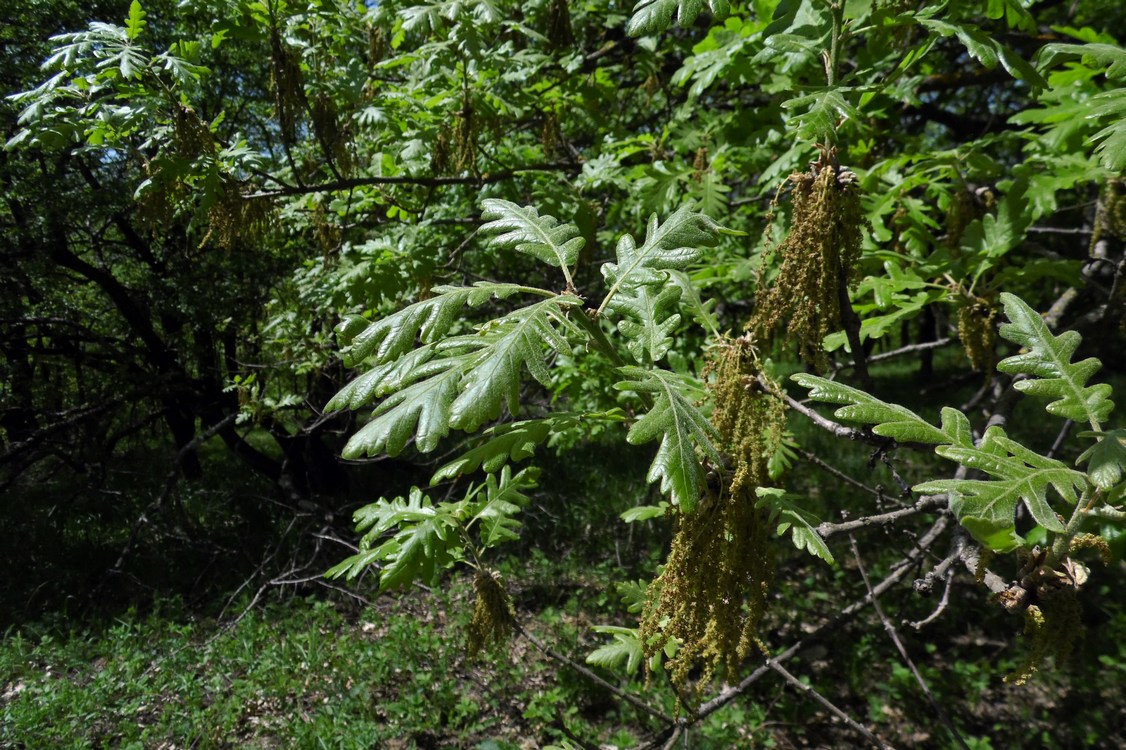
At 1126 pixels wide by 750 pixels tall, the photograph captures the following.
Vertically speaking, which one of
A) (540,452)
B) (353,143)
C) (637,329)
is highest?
(353,143)

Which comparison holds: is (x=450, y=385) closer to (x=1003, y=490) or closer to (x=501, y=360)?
(x=501, y=360)

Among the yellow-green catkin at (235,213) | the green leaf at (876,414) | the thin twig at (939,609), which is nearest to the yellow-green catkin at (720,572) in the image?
the green leaf at (876,414)

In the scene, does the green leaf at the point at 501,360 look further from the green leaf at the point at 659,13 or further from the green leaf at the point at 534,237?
the green leaf at the point at 659,13

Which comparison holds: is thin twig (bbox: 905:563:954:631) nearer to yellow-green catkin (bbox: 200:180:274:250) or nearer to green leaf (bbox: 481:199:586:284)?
green leaf (bbox: 481:199:586:284)

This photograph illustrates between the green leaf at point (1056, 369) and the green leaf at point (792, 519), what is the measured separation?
0.52 m

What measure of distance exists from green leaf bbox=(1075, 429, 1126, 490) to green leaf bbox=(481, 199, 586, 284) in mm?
989

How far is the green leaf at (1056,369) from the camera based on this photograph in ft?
4.10

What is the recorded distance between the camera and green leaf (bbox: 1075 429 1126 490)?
3.41ft

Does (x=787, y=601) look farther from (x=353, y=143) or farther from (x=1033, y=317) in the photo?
(x=353, y=143)

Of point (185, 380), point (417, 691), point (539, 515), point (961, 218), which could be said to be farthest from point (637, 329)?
point (185, 380)

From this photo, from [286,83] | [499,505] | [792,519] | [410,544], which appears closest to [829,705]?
[792,519]

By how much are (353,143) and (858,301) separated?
3023mm

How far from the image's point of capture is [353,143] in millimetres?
3941

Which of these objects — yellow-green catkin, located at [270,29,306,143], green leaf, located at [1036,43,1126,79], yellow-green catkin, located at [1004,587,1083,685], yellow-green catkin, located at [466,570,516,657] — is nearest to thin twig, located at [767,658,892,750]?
yellow-green catkin, located at [1004,587,1083,685]
